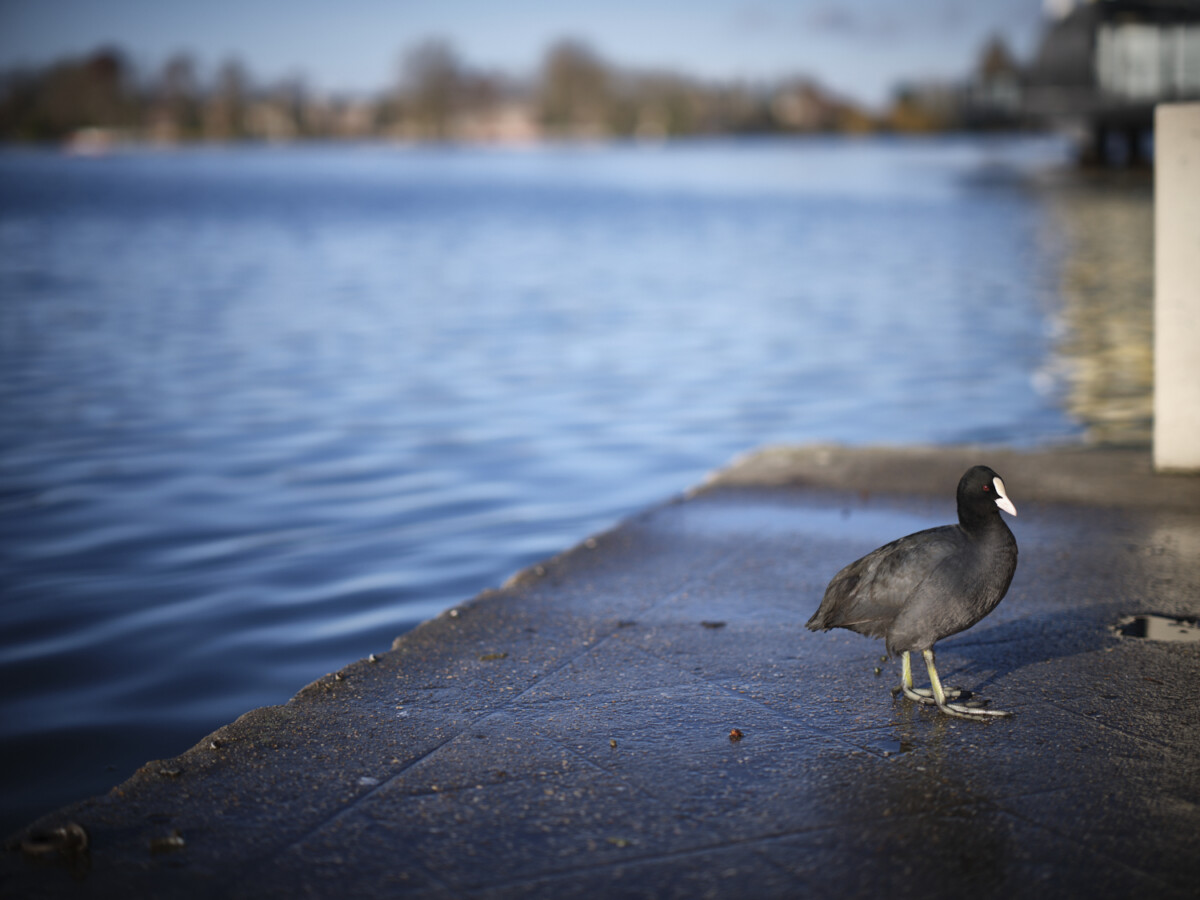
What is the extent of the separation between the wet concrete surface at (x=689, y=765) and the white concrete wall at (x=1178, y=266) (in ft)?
5.72

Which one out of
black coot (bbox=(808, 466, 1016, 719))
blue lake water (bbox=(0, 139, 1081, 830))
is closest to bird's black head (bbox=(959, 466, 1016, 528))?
black coot (bbox=(808, 466, 1016, 719))

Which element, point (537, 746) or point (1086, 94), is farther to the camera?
point (1086, 94)

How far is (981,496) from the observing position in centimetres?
464

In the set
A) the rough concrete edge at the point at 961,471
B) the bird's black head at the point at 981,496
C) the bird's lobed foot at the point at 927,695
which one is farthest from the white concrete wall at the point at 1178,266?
the bird's lobed foot at the point at 927,695

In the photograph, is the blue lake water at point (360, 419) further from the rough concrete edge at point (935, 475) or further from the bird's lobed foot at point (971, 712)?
the bird's lobed foot at point (971, 712)

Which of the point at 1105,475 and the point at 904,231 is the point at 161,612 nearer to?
the point at 1105,475

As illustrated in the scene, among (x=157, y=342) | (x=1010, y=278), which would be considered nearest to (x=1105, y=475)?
(x=157, y=342)

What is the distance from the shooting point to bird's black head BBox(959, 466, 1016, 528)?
4621 millimetres

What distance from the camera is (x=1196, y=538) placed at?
6852 mm

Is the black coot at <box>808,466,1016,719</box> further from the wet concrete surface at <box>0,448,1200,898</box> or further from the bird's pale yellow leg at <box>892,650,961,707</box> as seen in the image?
the wet concrete surface at <box>0,448,1200,898</box>

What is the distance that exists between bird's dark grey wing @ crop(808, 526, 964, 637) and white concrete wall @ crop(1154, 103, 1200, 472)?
157 inches

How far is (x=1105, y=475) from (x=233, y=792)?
Answer: 6536mm

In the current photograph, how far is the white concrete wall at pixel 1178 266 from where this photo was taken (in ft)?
25.0

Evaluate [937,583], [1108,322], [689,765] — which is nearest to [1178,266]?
[937,583]
